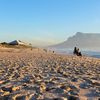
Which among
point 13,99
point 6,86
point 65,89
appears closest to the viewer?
point 13,99

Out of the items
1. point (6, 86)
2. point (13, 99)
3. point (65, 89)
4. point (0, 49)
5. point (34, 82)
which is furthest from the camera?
point (0, 49)

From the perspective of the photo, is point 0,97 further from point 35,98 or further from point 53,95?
point 53,95

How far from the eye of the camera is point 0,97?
5.38 meters

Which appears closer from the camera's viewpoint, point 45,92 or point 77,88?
point 45,92

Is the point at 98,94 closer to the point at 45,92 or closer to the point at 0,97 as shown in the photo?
the point at 45,92

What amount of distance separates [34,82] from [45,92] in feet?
4.74

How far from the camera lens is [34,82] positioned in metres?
7.21

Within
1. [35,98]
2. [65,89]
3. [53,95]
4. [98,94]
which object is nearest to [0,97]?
[35,98]

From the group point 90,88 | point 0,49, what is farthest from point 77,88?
point 0,49

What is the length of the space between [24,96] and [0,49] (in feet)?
96.2

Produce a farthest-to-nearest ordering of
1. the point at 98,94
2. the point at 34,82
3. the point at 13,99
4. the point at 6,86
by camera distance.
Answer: the point at 34,82
the point at 6,86
the point at 98,94
the point at 13,99

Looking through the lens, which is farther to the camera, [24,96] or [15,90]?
[15,90]

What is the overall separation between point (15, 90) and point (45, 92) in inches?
30.9

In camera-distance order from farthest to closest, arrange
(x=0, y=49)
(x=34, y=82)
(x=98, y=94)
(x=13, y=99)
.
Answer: (x=0, y=49), (x=34, y=82), (x=98, y=94), (x=13, y=99)
